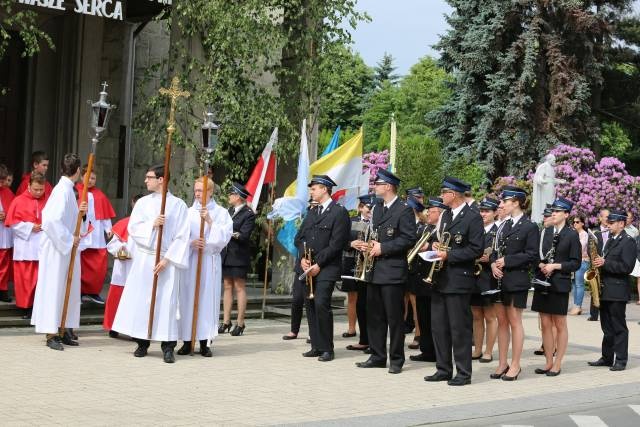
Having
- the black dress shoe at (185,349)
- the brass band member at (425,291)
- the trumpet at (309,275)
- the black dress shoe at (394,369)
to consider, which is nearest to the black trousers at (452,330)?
the black dress shoe at (394,369)

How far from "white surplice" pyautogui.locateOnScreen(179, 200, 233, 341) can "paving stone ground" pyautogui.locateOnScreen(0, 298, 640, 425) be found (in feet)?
1.20

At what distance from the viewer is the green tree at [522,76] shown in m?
35.4

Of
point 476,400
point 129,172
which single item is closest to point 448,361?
point 476,400

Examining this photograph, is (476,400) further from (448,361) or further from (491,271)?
(491,271)

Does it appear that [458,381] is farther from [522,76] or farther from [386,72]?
[386,72]

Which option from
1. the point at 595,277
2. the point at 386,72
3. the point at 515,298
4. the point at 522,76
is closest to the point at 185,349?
the point at 515,298

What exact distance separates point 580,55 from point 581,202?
29.7 ft

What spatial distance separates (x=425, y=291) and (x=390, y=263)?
1630 millimetres

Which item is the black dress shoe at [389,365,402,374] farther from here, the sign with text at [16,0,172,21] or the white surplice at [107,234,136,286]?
the sign with text at [16,0,172,21]

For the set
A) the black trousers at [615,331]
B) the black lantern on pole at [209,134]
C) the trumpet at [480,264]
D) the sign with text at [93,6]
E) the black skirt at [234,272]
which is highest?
the sign with text at [93,6]

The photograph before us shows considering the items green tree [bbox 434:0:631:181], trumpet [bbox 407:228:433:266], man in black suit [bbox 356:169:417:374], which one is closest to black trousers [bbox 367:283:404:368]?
man in black suit [bbox 356:169:417:374]

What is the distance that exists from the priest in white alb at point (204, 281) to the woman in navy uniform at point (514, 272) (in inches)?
127

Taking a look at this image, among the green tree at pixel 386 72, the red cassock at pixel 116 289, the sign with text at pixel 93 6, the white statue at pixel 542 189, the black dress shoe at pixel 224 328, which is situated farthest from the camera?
the green tree at pixel 386 72

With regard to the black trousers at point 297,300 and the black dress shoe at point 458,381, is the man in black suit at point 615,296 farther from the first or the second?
the black trousers at point 297,300
